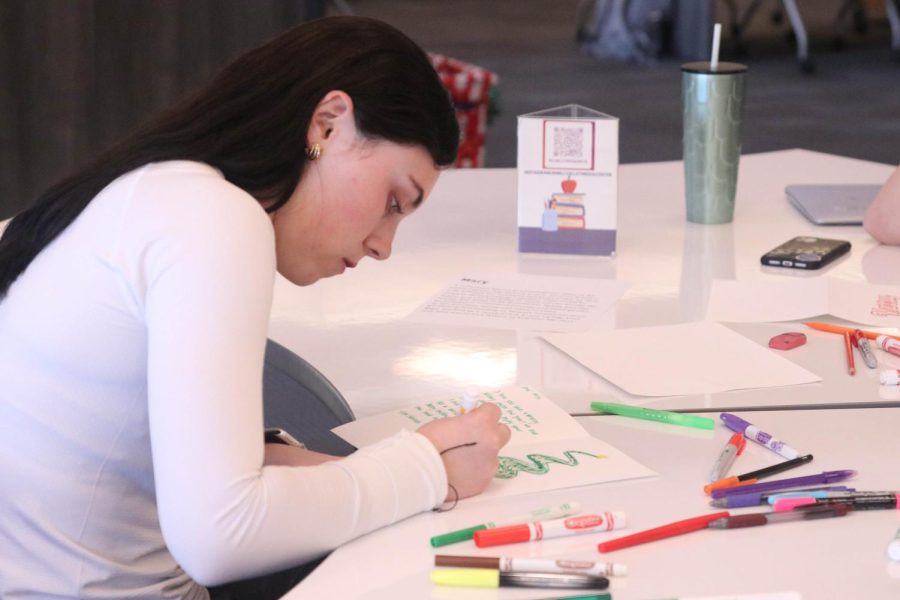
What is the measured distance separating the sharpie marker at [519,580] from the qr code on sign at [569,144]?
1031 mm

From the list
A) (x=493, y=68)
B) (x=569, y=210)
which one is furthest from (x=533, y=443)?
(x=493, y=68)

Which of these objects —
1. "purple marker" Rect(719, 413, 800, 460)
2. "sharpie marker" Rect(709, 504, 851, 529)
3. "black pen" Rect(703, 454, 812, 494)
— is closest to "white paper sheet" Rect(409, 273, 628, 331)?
"purple marker" Rect(719, 413, 800, 460)

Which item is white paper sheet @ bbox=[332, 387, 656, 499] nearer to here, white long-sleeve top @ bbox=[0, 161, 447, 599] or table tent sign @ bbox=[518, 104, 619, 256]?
white long-sleeve top @ bbox=[0, 161, 447, 599]

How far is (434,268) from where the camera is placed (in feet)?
6.15

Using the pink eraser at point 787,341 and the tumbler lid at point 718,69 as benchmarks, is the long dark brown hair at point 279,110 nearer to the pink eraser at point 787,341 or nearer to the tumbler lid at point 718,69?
the pink eraser at point 787,341

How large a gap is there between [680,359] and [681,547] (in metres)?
0.48

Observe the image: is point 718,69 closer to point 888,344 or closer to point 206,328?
point 888,344

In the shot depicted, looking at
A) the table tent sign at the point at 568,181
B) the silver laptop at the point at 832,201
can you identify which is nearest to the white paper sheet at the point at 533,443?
the table tent sign at the point at 568,181

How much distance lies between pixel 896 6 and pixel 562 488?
7.65 m

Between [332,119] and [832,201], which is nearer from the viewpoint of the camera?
[332,119]

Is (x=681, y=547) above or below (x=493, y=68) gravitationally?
above

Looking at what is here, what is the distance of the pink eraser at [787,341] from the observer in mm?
1527

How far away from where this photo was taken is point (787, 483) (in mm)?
1122

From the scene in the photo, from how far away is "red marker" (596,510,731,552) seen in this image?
3.35 ft
